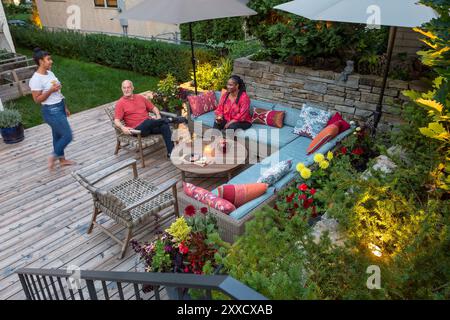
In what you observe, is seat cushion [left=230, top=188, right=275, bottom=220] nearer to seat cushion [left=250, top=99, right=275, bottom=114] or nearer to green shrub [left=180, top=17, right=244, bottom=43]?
seat cushion [left=250, top=99, right=275, bottom=114]

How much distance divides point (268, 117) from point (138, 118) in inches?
85.4

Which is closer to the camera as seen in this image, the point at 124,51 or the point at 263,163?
the point at 263,163

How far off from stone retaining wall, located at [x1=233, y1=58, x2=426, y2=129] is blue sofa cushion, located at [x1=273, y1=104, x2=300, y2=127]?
51 centimetres

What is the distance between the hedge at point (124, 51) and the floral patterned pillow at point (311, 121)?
3811mm

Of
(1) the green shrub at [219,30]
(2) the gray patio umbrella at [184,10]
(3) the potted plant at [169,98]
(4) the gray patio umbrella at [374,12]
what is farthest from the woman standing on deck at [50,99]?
(1) the green shrub at [219,30]

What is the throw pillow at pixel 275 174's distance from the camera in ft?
14.0

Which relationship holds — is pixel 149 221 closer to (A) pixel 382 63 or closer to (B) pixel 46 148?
(B) pixel 46 148

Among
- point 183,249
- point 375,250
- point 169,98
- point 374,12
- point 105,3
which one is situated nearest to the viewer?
point 375,250

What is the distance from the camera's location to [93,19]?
14922mm

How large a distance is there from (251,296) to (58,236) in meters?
4.11

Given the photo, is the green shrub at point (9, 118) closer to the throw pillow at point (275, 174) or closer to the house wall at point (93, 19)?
the throw pillow at point (275, 174)

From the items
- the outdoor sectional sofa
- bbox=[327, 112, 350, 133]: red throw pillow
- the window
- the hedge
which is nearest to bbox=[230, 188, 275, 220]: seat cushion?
the outdoor sectional sofa

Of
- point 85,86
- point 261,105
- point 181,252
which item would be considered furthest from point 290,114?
point 85,86

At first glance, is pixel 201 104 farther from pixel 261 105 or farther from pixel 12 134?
pixel 12 134
